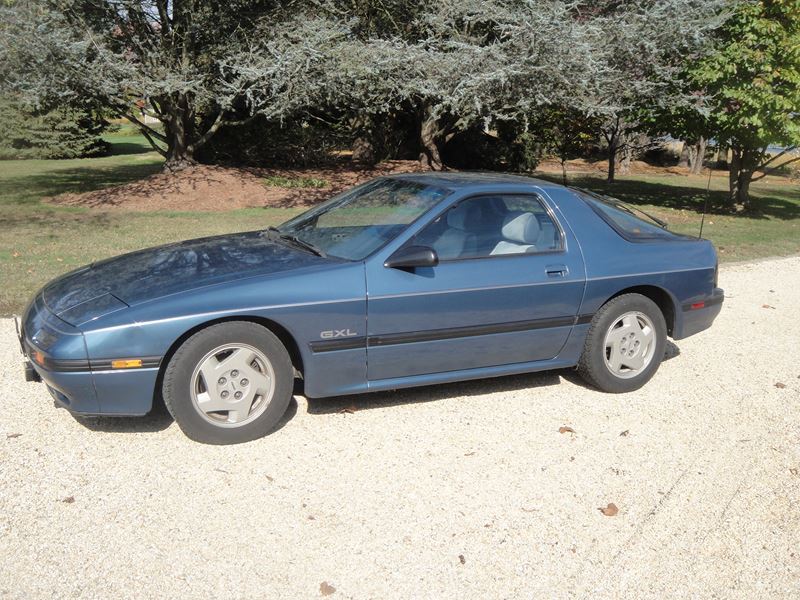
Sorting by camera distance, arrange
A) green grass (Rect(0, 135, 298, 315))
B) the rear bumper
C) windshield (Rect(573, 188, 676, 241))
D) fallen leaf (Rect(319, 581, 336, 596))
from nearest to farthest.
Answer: fallen leaf (Rect(319, 581, 336, 596)) < windshield (Rect(573, 188, 676, 241)) < the rear bumper < green grass (Rect(0, 135, 298, 315))

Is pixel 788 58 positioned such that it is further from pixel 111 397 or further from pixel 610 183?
pixel 111 397

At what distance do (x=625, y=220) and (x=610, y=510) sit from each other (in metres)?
2.56

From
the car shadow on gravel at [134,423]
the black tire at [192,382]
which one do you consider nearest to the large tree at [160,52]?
the car shadow on gravel at [134,423]

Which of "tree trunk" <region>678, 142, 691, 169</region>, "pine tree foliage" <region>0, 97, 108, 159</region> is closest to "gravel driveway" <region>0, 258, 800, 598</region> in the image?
"pine tree foliage" <region>0, 97, 108, 159</region>

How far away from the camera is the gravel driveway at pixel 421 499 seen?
331 centimetres

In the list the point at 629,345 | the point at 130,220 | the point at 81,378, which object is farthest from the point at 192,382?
the point at 130,220

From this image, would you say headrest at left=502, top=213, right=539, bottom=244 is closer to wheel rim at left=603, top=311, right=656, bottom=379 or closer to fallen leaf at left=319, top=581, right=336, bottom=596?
wheel rim at left=603, top=311, right=656, bottom=379

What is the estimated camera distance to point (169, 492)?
12.8ft

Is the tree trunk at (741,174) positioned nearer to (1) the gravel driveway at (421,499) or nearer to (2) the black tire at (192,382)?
(1) the gravel driveway at (421,499)

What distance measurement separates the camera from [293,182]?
1831cm

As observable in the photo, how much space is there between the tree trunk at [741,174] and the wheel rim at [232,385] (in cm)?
1615

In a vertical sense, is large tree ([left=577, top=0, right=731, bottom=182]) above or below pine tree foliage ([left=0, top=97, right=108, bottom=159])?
above

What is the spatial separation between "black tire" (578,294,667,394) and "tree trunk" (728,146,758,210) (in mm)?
13854

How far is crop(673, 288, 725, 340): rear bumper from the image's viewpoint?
5.71m
